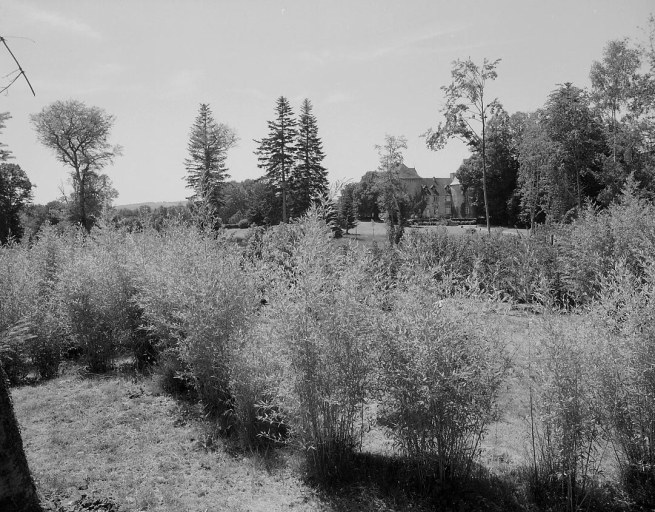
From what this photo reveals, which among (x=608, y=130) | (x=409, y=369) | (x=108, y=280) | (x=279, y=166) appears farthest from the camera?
(x=279, y=166)

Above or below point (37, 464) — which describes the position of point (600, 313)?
above

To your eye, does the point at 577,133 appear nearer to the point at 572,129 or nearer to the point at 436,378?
the point at 572,129

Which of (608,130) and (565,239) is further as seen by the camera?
(608,130)

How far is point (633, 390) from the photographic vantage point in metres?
3.77

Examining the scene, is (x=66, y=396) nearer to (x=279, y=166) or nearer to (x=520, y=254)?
(x=520, y=254)

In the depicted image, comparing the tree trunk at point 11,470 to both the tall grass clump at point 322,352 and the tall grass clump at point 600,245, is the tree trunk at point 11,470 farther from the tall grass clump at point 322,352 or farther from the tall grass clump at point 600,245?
the tall grass clump at point 600,245

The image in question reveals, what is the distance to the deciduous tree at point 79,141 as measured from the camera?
33.7 meters

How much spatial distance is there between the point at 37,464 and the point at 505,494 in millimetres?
4655

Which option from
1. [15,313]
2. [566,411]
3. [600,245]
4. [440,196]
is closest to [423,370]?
[566,411]

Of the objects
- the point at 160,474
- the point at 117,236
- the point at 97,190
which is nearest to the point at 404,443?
the point at 160,474

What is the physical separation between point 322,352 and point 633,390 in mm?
2650

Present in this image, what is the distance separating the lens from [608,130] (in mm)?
29250

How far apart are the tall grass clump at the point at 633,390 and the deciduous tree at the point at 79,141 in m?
35.2

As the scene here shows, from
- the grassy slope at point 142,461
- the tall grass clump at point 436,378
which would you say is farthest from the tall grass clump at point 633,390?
the grassy slope at point 142,461
